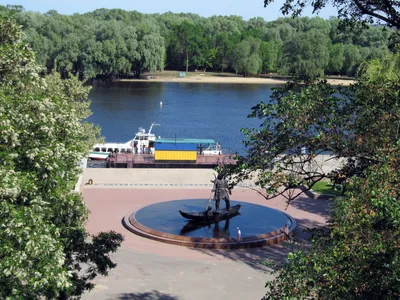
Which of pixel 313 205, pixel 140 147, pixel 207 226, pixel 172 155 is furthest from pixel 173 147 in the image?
pixel 207 226

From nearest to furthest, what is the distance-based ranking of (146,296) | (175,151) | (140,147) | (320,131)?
1. (320,131)
2. (146,296)
3. (175,151)
4. (140,147)

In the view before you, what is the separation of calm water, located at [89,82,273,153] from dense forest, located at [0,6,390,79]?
455 centimetres

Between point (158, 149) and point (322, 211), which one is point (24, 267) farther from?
point (158, 149)

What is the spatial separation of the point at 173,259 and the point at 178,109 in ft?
156

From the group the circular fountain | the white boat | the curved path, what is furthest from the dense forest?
the curved path

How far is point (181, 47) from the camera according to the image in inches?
4035

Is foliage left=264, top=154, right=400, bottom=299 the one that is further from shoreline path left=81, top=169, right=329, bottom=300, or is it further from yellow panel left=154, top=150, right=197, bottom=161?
yellow panel left=154, top=150, right=197, bottom=161

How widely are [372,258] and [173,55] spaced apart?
98988 mm

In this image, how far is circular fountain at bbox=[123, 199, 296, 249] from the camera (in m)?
18.9

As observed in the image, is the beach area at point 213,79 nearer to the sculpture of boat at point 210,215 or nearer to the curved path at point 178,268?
the sculpture of boat at point 210,215

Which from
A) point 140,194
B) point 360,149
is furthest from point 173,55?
point 360,149

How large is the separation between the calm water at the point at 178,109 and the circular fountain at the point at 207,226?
21899mm

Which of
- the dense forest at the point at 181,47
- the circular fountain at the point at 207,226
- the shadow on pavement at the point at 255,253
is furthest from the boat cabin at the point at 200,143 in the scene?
the dense forest at the point at 181,47

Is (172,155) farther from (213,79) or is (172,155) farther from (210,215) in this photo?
(213,79)
